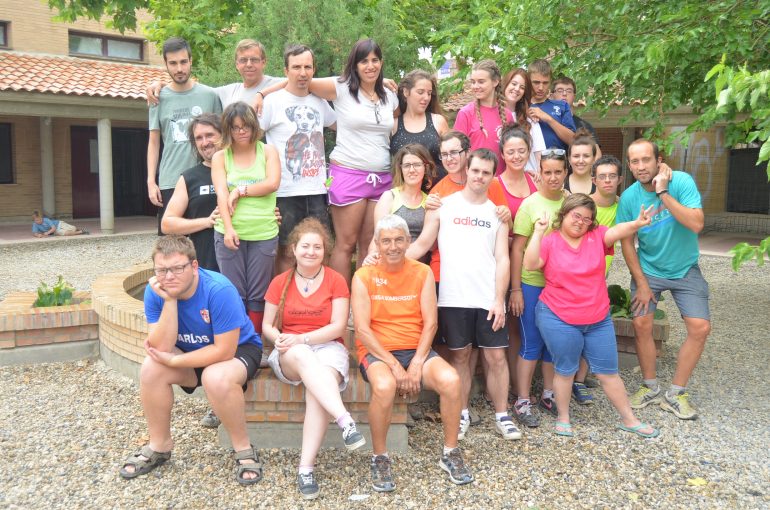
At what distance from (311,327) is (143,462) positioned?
3.87 feet

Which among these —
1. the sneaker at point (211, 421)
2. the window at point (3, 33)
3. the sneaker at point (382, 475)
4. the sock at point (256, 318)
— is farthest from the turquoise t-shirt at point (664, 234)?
Answer: the window at point (3, 33)

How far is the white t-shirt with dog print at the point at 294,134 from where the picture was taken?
4.45 meters

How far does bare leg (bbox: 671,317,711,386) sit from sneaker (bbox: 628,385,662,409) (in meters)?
0.17

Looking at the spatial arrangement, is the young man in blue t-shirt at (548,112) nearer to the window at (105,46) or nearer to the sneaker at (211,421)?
the sneaker at (211,421)

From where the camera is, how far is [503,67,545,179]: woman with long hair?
4.75 m

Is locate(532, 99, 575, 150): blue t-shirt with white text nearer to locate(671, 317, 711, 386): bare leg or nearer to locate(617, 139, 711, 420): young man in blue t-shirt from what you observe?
locate(617, 139, 711, 420): young man in blue t-shirt

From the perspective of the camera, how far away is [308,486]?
3.44 m

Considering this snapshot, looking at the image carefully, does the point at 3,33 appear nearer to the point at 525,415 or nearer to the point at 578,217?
the point at 578,217

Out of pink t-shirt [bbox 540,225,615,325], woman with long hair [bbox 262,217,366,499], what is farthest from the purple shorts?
pink t-shirt [bbox 540,225,615,325]

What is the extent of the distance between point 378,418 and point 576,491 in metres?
1.12

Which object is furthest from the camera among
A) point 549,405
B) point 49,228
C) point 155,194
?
point 49,228

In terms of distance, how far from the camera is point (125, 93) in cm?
1524

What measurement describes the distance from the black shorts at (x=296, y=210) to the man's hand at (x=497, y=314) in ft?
4.12

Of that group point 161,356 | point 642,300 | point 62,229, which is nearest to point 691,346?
point 642,300
